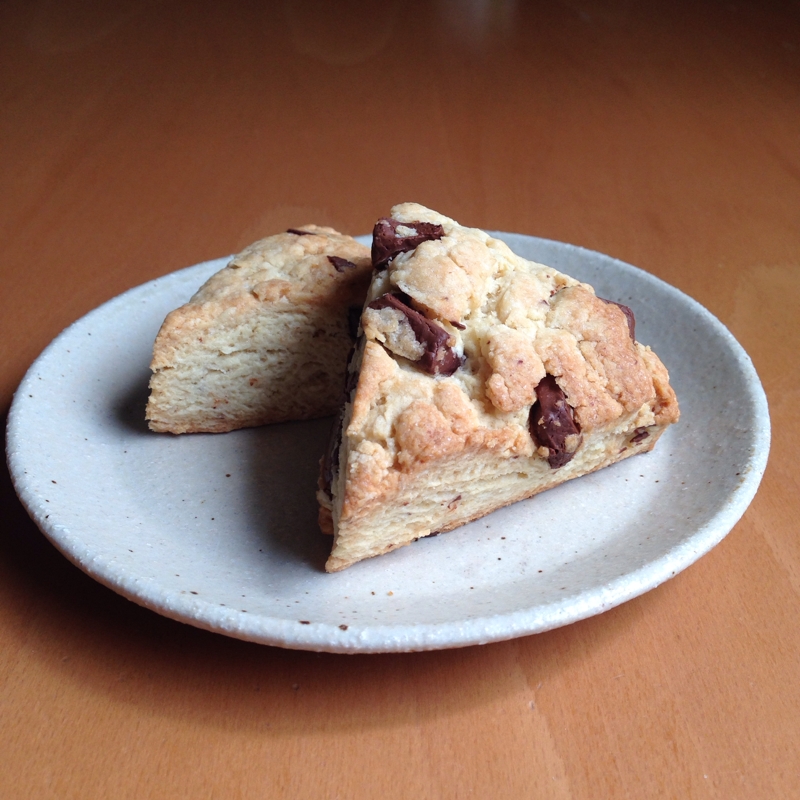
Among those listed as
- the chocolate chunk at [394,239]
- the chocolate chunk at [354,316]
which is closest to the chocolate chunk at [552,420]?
the chocolate chunk at [394,239]

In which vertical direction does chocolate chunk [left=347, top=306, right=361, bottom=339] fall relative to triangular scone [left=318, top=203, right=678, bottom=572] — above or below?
below

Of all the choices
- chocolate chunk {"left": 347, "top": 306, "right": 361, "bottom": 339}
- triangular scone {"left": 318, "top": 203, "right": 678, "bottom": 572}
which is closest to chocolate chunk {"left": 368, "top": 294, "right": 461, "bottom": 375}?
triangular scone {"left": 318, "top": 203, "right": 678, "bottom": 572}

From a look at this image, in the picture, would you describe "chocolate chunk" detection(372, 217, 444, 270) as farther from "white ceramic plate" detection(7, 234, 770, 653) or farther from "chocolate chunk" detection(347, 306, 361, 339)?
"white ceramic plate" detection(7, 234, 770, 653)

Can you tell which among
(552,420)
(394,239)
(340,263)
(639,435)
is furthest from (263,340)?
(639,435)

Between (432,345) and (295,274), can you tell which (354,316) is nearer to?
(295,274)

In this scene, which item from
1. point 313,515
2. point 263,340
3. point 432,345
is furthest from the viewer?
point 263,340

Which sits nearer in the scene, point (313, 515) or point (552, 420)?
point (552, 420)

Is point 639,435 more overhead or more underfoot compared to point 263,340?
more overhead

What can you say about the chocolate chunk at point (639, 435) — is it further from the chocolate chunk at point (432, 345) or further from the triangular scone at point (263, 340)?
the triangular scone at point (263, 340)
